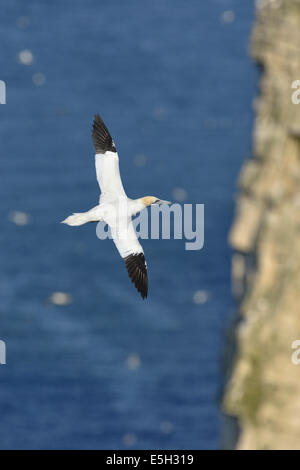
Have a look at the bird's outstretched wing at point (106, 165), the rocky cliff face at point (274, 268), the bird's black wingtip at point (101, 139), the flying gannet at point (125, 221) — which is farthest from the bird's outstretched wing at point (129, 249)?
the rocky cliff face at point (274, 268)

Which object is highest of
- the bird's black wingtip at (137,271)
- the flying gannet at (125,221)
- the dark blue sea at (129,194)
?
the dark blue sea at (129,194)

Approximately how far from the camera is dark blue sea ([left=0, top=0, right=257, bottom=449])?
3354 inches

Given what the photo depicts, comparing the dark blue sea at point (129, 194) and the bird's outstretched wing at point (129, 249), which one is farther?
the dark blue sea at point (129, 194)

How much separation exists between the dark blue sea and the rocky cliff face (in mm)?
46211

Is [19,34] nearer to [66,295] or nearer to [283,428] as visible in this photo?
[66,295]

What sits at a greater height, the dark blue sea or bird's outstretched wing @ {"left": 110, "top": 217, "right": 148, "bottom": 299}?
the dark blue sea

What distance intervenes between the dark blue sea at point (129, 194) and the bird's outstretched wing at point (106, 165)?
49082 mm

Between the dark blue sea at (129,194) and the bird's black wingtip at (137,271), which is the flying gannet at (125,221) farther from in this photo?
the dark blue sea at (129,194)

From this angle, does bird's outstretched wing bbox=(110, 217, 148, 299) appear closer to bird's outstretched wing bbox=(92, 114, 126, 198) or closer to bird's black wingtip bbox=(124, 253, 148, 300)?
bird's black wingtip bbox=(124, 253, 148, 300)

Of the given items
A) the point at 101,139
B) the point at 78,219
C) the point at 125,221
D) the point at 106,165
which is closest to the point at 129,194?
the point at 101,139

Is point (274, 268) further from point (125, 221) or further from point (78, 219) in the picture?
point (78, 219)

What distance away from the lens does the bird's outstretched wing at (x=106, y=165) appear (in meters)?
29.2

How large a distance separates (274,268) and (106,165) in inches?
195

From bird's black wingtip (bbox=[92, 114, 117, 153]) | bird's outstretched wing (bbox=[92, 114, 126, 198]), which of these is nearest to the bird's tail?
bird's outstretched wing (bbox=[92, 114, 126, 198])
